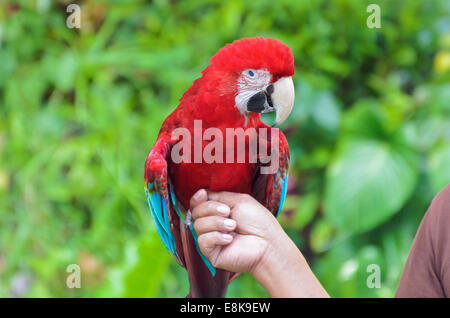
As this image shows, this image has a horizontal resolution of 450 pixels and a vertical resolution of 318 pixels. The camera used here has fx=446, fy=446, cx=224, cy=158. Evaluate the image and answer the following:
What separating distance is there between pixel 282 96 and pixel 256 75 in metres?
0.03

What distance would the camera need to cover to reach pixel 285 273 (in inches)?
17.5

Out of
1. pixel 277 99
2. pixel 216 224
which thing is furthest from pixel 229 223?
pixel 277 99

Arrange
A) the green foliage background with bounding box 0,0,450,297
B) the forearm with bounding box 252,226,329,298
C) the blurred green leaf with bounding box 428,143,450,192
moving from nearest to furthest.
→ the forearm with bounding box 252,226,329,298 < the blurred green leaf with bounding box 428,143,450,192 < the green foliage background with bounding box 0,0,450,297

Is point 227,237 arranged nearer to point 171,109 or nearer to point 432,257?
point 432,257

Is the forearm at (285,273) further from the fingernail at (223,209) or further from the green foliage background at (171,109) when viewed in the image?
the green foliage background at (171,109)

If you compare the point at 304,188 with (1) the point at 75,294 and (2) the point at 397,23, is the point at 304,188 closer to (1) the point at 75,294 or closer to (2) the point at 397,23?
(2) the point at 397,23

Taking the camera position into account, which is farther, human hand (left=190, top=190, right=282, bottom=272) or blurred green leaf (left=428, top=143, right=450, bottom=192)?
blurred green leaf (left=428, top=143, right=450, bottom=192)

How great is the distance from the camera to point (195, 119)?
493mm

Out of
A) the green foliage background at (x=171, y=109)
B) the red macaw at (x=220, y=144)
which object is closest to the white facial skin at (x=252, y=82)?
the red macaw at (x=220, y=144)

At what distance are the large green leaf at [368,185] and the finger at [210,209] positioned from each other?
657mm

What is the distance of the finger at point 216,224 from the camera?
47 centimetres

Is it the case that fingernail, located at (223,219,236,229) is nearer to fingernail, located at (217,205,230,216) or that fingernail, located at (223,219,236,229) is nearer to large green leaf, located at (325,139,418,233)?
fingernail, located at (217,205,230,216)

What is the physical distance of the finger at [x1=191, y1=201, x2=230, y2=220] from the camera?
1.56 feet

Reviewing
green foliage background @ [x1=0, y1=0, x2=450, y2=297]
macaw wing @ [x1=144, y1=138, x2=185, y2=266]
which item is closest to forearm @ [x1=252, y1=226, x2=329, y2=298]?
macaw wing @ [x1=144, y1=138, x2=185, y2=266]
